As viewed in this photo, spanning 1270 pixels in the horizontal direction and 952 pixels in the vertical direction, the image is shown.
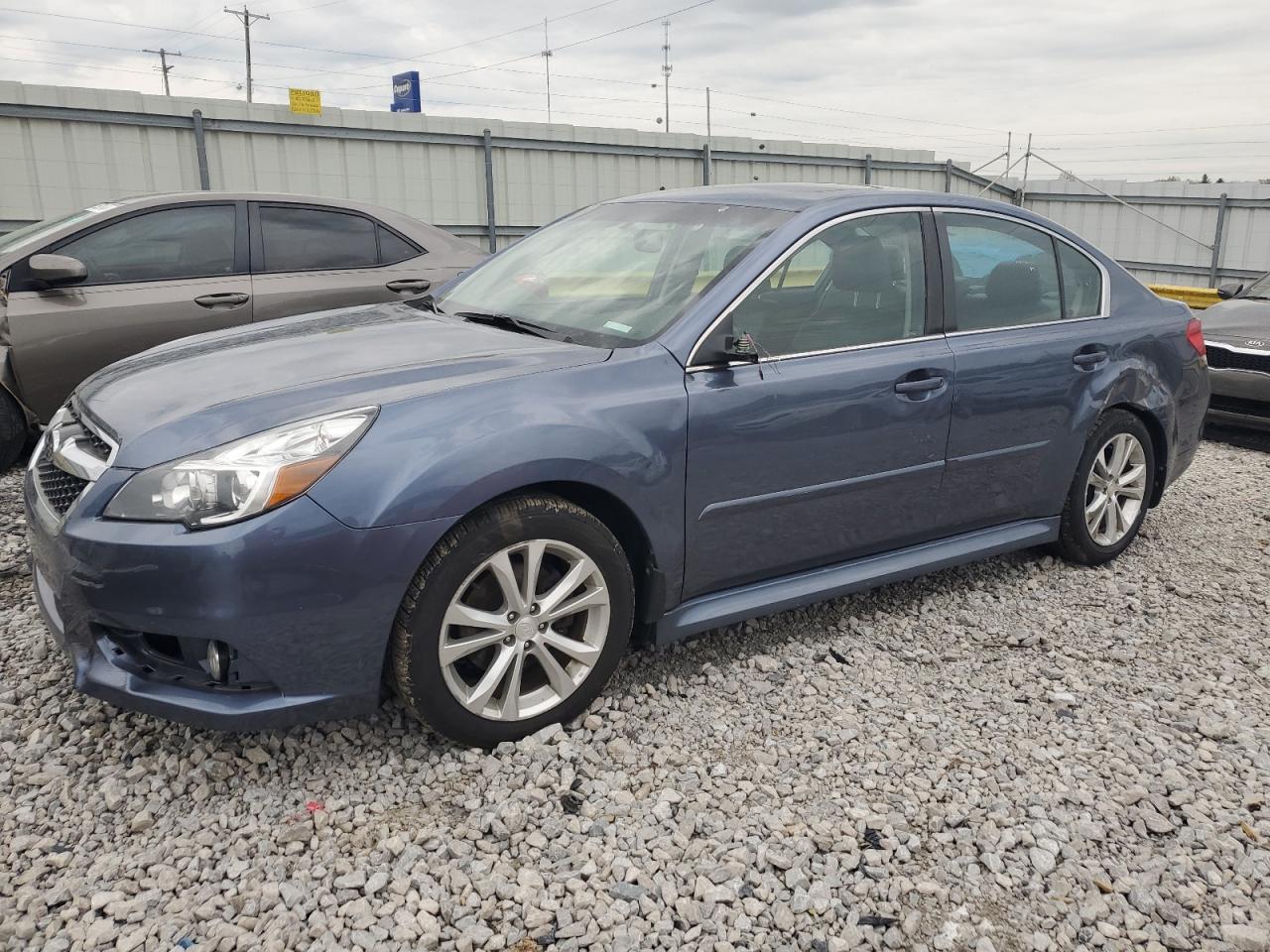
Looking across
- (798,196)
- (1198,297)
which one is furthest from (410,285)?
(1198,297)

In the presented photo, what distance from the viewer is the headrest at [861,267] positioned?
3.71m

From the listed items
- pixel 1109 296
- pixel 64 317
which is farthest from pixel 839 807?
pixel 64 317

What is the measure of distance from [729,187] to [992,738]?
2.31 meters

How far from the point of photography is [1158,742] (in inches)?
128

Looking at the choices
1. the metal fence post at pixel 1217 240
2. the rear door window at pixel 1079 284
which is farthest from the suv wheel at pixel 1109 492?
the metal fence post at pixel 1217 240

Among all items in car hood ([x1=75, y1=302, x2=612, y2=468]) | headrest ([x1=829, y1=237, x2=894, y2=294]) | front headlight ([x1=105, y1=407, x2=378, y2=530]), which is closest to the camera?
front headlight ([x1=105, y1=407, x2=378, y2=530])

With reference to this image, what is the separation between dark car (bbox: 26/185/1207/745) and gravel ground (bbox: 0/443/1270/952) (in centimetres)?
29

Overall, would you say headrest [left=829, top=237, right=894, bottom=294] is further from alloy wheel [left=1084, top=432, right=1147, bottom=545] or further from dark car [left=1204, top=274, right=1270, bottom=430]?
dark car [left=1204, top=274, right=1270, bottom=430]

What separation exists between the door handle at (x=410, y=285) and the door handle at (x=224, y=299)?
87 centimetres

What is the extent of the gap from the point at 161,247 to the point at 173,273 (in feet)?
0.51

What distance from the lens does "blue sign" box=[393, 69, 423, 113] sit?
31047 millimetres

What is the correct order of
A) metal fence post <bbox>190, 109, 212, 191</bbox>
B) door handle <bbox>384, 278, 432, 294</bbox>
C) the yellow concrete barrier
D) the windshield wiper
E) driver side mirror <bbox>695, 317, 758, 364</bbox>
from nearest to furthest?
driver side mirror <bbox>695, 317, 758, 364</bbox>
the windshield wiper
door handle <bbox>384, 278, 432, 294</bbox>
the yellow concrete barrier
metal fence post <bbox>190, 109, 212, 191</bbox>

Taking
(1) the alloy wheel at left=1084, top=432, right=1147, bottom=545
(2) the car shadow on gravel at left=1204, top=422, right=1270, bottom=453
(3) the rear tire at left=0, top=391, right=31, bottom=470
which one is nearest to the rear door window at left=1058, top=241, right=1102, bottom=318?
(1) the alloy wheel at left=1084, top=432, right=1147, bottom=545

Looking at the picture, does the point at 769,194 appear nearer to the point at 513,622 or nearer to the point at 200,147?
the point at 513,622
